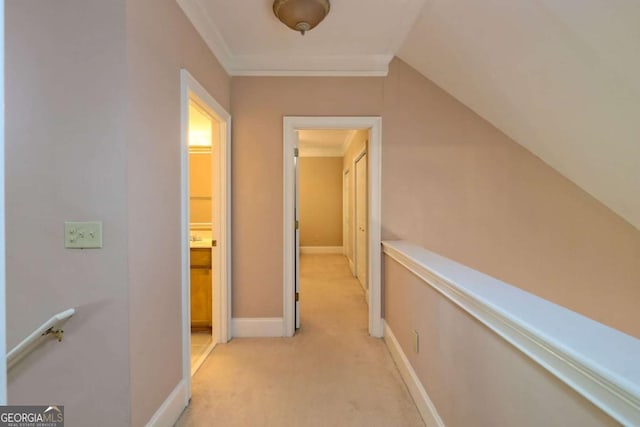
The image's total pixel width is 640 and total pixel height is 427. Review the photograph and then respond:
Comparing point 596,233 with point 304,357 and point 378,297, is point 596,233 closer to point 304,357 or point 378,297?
point 378,297

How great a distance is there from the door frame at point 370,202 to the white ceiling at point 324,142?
2.29 m

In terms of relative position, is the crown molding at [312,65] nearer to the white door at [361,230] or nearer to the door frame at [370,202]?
the door frame at [370,202]

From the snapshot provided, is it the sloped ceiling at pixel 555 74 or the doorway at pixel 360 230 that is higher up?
the sloped ceiling at pixel 555 74

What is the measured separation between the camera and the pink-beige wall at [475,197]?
248 centimetres

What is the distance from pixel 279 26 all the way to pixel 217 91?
687mm

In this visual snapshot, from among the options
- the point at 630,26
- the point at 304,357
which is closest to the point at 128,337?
the point at 304,357

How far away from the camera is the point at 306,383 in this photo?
6.48 ft

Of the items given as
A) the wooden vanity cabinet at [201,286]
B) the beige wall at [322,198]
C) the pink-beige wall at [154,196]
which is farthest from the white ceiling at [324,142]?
the pink-beige wall at [154,196]

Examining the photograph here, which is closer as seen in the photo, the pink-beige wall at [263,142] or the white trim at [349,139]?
the pink-beige wall at [263,142]

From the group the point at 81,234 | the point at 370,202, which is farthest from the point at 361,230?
the point at 81,234

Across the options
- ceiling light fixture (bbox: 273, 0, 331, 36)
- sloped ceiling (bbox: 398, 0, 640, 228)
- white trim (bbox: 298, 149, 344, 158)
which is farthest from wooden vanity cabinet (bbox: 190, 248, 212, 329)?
white trim (bbox: 298, 149, 344, 158)

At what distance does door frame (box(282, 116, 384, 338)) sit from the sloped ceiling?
74cm

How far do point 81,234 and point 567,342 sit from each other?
1.71 m

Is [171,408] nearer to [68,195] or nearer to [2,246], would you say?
[68,195]
